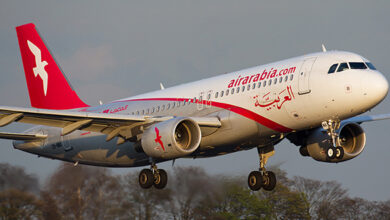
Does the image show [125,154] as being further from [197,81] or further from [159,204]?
[159,204]

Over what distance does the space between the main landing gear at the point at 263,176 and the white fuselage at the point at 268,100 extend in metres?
1.56

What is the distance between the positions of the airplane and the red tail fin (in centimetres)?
290

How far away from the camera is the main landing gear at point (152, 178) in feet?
125

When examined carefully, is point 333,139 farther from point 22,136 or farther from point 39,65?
point 39,65

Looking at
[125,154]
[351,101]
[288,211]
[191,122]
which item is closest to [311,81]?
[351,101]

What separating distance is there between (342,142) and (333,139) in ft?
16.3

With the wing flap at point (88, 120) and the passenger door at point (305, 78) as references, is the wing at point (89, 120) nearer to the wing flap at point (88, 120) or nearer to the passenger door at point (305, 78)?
the wing flap at point (88, 120)

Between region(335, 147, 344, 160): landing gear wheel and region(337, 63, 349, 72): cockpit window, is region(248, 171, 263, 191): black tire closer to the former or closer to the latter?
region(335, 147, 344, 160): landing gear wheel

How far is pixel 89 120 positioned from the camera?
118 ft

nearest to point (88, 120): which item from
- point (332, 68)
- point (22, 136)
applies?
point (22, 136)

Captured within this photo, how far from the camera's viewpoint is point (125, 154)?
40.0 m

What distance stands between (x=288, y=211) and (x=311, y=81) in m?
26.1

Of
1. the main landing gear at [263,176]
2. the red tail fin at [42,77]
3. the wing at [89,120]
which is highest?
the red tail fin at [42,77]

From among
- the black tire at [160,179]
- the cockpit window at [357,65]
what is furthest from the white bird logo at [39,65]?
the cockpit window at [357,65]
